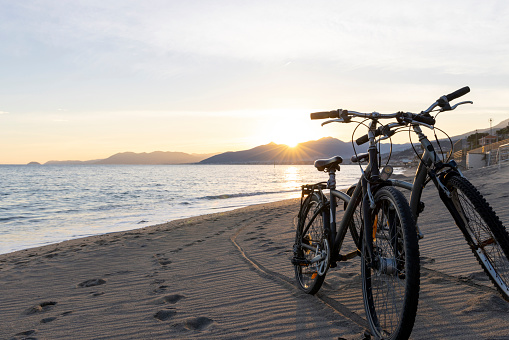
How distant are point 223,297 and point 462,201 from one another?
8.48 ft

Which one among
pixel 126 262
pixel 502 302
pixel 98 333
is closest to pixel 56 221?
pixel 126 262

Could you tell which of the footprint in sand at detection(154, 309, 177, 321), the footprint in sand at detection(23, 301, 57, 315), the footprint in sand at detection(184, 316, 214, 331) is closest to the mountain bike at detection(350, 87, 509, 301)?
the footprint in sand at detection(184, 316, 214, 331)

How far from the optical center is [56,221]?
52.3ft

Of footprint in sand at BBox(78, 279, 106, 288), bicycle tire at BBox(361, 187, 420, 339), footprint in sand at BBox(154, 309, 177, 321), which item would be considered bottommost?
footprint in sand at BBox(78, 279, 106, 288)

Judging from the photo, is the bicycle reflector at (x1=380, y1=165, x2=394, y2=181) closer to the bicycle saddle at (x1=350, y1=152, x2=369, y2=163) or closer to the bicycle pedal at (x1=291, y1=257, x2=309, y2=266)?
the bicycle saddle at (x1=350, y1=152, x2=369, y2=163)

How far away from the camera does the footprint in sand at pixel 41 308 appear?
13.3ft

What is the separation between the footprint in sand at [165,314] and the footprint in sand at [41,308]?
1.45m

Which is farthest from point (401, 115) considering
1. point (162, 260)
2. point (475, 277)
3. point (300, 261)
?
point (162, 260)

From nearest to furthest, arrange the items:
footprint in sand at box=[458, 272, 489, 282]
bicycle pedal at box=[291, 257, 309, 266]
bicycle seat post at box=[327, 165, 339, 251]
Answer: bicycle seat post at box=[327, 165, 339, 251]
footprint in sand at box=[458, 272, 489, 282]
bicycle pedal at box=[291, 257, 309, 266]

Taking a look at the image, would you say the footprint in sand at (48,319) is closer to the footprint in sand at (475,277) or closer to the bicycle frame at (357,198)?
the bicycle frame at (357,198)

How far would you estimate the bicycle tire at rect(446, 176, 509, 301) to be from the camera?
2.27 meters

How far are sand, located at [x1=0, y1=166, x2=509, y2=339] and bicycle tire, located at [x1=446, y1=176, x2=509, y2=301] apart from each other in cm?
47

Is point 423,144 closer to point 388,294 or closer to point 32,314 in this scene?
point 388,294

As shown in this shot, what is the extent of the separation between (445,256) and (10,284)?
609 centimetres
